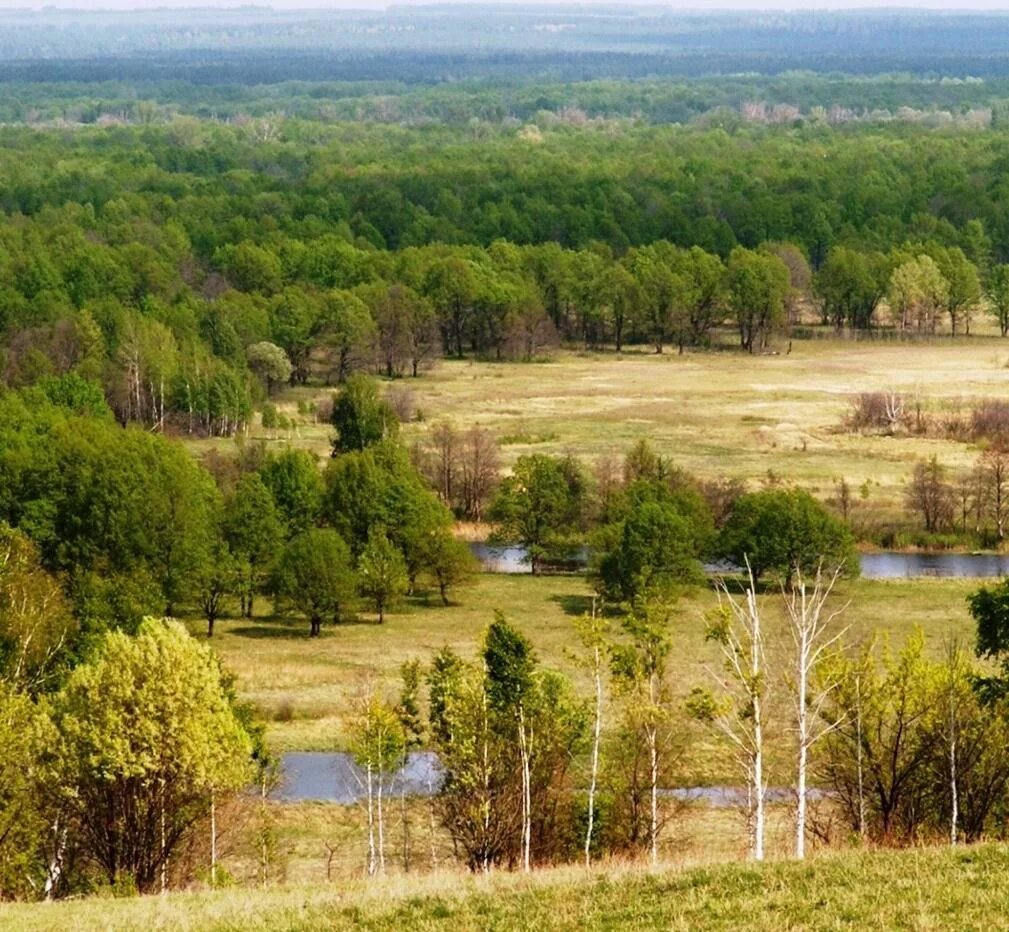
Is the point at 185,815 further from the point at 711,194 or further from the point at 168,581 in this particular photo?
the point at 711,194

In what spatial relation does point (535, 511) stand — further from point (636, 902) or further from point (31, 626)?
point (636, 902)

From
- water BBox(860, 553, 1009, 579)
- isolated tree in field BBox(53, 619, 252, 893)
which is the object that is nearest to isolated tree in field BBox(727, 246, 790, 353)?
water BBox(860, 553, 1009, 579)

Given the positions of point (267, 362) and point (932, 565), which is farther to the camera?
point (267, 362)

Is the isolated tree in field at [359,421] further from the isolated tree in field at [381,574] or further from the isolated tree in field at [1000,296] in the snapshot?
the isolated tree in field at [1000,296]

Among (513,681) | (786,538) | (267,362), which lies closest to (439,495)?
(786,538)

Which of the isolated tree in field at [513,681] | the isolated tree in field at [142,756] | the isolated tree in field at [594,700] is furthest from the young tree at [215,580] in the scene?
the isolated tree in field at [142,756]

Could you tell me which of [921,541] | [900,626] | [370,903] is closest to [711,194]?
[921,541]
